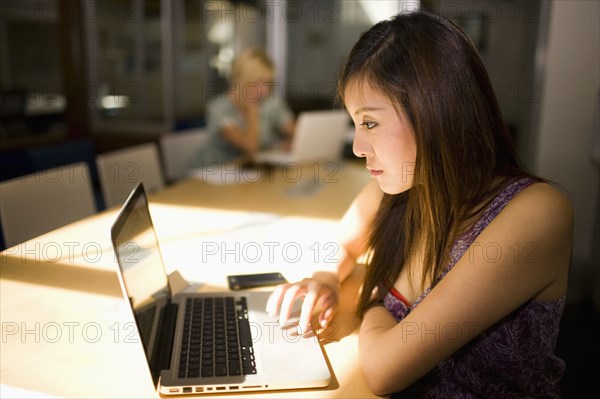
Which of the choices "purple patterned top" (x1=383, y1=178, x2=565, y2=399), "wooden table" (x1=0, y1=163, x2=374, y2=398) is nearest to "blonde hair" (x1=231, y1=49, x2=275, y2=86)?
"wooden table" (x1=0, y1=163, x2=374, y2=398)

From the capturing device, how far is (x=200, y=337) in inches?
43.3

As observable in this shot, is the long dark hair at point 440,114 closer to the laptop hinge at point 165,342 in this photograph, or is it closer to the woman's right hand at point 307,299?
the woman's right hand at point 307,299

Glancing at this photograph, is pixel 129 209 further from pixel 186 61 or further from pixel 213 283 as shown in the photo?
pixel 186 61

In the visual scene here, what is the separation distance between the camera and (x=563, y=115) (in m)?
2.45

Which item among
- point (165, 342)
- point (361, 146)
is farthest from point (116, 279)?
point (361, 146)

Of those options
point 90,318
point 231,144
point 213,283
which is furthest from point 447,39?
point 231,144

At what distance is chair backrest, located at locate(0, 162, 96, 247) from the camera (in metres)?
1.96

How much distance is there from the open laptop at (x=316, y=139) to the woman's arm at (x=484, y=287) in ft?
7.11

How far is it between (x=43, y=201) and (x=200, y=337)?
1323 mm

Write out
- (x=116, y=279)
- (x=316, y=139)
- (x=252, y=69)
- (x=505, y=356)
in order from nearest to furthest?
1. (x=505, y=356)
2. (x=116, y=279)
3. (x=316, y=139)
4. (x=252, y=69)

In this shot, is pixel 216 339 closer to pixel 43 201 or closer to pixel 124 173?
pixel 43 201

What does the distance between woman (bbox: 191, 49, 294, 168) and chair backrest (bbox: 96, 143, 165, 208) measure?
1.70ft

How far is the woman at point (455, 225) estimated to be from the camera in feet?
3.17

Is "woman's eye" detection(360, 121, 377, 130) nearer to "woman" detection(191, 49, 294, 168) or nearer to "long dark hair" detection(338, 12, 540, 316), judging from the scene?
"long dark hair" detection(338, 12, 540, 316)
